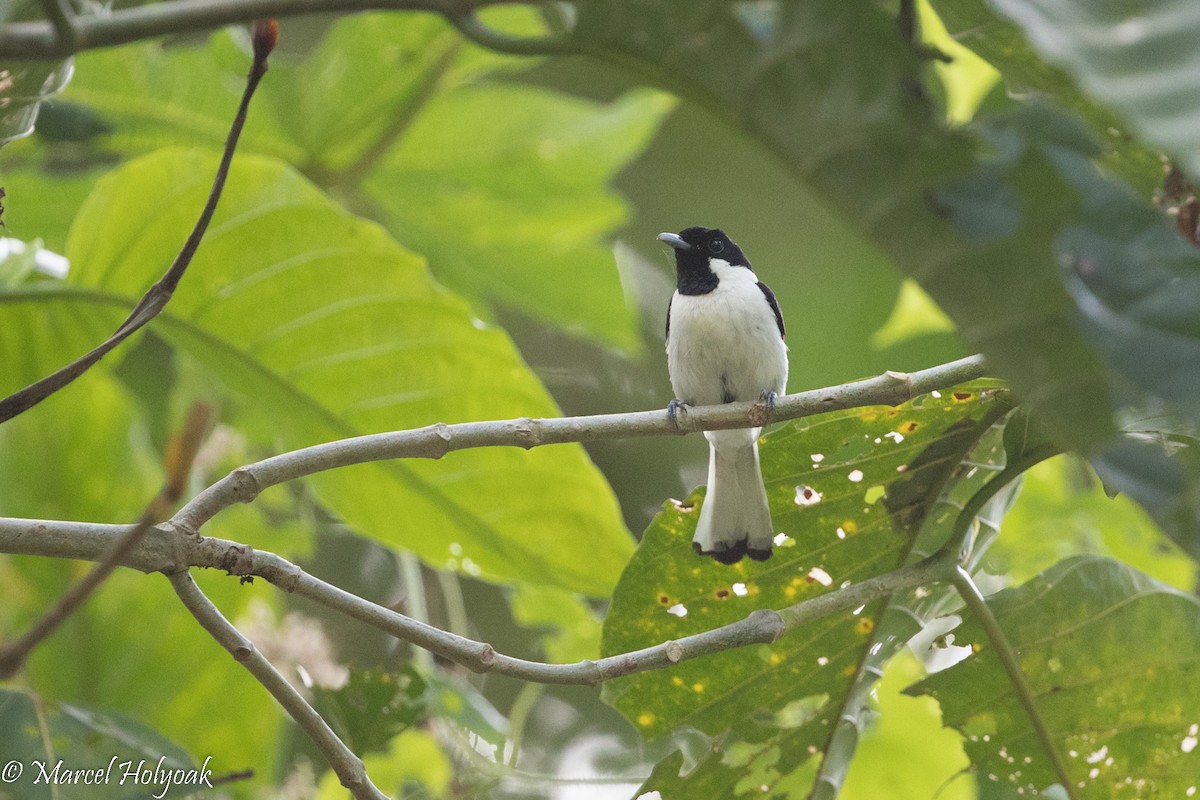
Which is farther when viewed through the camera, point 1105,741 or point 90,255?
point 90,255

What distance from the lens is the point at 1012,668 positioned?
235 cm

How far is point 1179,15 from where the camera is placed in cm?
90

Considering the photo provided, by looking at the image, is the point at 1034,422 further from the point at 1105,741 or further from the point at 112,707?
the point at 112,707

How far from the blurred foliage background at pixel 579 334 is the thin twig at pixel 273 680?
73 centimetres

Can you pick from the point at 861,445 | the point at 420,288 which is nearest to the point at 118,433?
the point at 420,288

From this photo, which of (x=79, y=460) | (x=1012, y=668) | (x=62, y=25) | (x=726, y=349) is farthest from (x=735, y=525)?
(x=79, y=460)

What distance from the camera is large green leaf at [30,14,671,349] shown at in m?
3.52

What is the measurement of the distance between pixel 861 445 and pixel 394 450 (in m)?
0.98

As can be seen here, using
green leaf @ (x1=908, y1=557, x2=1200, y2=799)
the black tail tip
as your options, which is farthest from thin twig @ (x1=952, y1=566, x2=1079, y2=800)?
the black tail tip

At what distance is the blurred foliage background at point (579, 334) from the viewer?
113 cm

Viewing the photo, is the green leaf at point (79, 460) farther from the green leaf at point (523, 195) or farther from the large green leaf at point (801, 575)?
the large green leaf at point (801, 575)

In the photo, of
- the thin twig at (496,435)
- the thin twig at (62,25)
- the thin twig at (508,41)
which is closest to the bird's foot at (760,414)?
the thin twig at (496,435)

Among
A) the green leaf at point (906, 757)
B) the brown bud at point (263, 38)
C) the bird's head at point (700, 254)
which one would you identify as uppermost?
the bird's head at point (700, 254)

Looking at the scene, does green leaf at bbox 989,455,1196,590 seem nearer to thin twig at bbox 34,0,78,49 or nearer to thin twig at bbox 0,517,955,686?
thin twig at bbox 0,517,955,686
